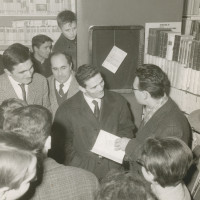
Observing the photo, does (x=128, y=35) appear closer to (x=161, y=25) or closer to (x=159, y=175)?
(x=161, y=25)

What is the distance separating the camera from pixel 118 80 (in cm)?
415

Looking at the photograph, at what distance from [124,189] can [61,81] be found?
224cm

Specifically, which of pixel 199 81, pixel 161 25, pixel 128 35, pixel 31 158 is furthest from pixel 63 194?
pixel 161 25

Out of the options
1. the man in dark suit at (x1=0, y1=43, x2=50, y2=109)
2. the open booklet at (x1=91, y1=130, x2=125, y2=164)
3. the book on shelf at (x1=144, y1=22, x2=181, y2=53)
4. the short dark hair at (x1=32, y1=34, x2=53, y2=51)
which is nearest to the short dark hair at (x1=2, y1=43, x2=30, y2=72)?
the man in dark suit at (x1=0, y1=43, x2=50, y2=109)

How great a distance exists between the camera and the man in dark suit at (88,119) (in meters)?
2.72

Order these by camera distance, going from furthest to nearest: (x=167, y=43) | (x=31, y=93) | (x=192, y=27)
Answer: (x=192, y=27)
(x=167, y=43)
(x=31, y=93)

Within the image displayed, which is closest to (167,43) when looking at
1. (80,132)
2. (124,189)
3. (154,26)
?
(154,26)

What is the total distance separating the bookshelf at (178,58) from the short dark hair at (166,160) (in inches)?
74.9

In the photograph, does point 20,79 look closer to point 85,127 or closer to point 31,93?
point 31,93

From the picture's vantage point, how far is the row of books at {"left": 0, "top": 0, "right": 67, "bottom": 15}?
4523 mm

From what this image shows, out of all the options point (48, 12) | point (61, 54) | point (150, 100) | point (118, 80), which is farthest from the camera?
point (48, 12)

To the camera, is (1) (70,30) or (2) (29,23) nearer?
(1) (70,30)

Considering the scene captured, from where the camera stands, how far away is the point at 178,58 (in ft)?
12.2

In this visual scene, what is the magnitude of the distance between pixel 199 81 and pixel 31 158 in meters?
2.70
